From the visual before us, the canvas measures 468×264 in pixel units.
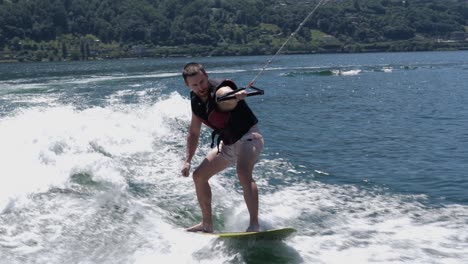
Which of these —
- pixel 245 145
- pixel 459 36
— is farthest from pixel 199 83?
pixel 459 36

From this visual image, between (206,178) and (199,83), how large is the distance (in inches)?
50.0

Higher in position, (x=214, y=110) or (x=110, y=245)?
(x=214, y=110)

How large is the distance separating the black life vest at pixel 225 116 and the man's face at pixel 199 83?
9cm

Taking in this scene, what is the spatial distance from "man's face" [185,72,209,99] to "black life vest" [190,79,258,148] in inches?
3.7

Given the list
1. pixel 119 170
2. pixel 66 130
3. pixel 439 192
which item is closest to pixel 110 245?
pixel 119 170

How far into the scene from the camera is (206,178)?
310 inches

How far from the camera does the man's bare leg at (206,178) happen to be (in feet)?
25.7

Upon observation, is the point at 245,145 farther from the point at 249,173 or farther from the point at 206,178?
the point at 206,178

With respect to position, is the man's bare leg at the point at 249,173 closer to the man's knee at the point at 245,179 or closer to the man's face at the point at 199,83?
the man's knee at the point at 245,179

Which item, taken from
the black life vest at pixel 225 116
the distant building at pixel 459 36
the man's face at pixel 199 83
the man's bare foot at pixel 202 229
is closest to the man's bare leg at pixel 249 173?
the black life vest at pixel 225 116

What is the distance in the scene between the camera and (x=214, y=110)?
7.49 meters

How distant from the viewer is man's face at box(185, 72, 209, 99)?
732 cm

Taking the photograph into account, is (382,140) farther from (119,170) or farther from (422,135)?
(119,170)

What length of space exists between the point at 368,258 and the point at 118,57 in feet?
573
